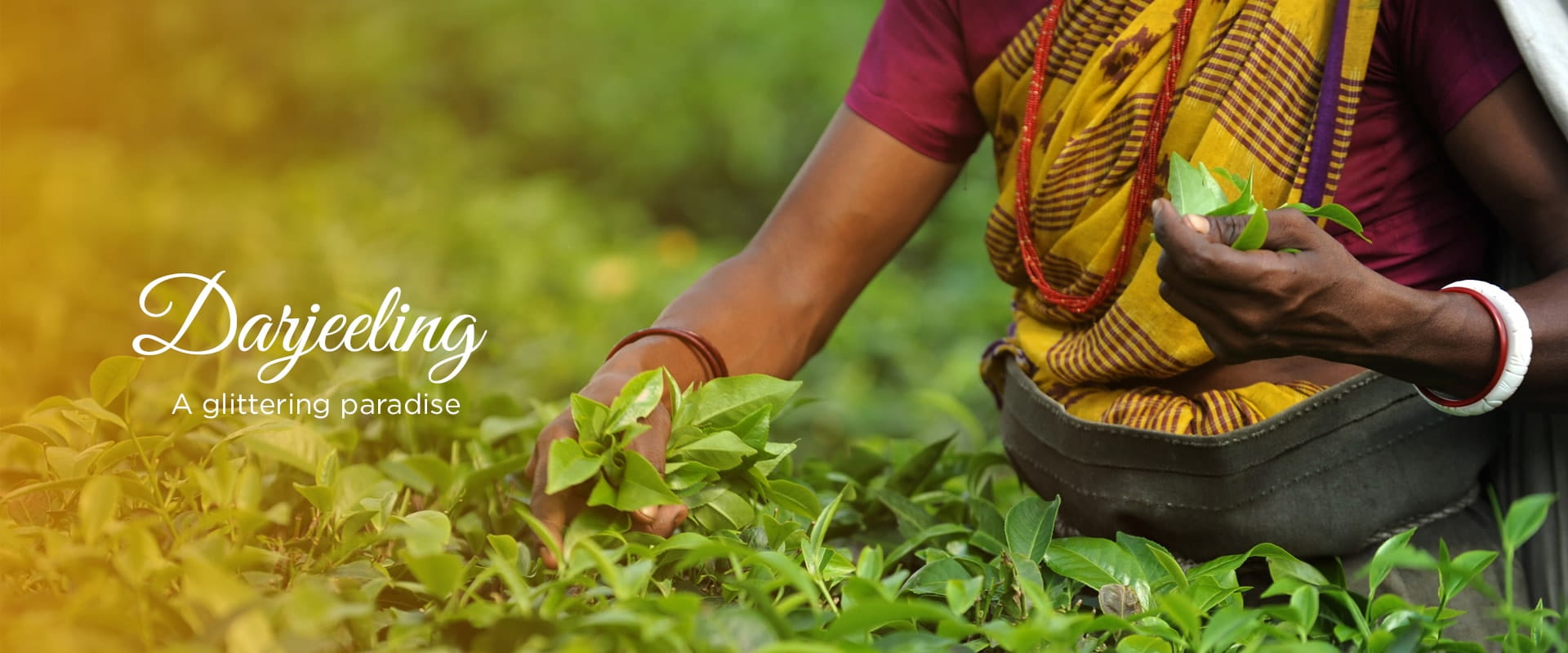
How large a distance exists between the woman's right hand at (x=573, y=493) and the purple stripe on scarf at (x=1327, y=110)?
0.64 metres

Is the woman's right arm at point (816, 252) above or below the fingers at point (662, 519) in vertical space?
above

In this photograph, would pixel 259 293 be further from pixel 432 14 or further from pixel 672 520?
pixel 432 14

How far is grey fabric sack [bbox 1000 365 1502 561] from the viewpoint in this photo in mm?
1201

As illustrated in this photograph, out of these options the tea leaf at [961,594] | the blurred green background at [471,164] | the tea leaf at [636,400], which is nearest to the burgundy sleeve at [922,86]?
the tea leaf at [636,400]

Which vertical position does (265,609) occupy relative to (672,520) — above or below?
above

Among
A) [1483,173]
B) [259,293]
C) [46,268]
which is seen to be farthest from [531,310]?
[1483,173]

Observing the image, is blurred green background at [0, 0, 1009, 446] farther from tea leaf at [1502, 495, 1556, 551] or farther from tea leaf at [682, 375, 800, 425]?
tea leaf at [1502, 495, 1556, 551]

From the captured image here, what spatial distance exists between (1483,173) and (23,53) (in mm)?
4117

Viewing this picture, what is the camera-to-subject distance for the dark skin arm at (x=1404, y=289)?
3.05ft

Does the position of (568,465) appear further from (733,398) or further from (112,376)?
(112,376)

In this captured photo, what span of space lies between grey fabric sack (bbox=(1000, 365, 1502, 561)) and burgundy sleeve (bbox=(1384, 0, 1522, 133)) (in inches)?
10.5

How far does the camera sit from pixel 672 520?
3.34 feet

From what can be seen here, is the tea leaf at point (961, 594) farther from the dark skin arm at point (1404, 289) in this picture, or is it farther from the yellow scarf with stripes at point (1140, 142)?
the yellow scarf with stripes at point (1140, 142)

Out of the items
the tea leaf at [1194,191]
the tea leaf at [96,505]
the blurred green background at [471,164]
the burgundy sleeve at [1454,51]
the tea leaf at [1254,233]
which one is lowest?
the blurred green background at [471,164]
